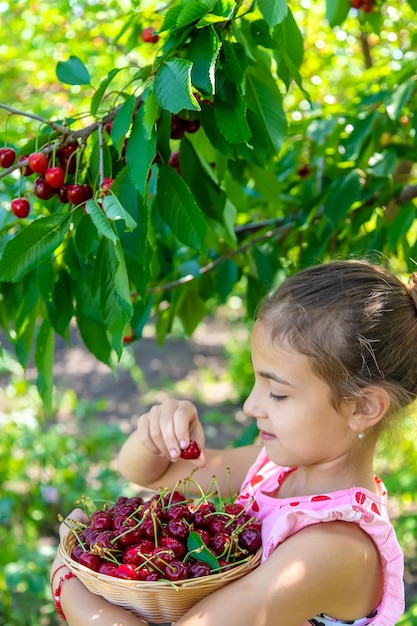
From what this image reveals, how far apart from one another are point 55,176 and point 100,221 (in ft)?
1.08

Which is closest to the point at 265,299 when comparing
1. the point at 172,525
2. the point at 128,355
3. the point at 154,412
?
the point at 154,412

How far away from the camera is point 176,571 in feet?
4.32

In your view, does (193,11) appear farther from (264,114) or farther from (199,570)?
(199,570)

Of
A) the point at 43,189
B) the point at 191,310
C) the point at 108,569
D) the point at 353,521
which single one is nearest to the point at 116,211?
the point at 43,189

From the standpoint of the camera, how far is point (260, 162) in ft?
5.72

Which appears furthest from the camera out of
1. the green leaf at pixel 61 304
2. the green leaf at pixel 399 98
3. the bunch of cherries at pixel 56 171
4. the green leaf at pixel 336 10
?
the green leaf at pixel 399 98

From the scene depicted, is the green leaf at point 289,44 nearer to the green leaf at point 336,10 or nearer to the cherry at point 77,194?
the green leaf at point 336,10

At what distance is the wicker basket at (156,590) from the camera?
51.4 inches

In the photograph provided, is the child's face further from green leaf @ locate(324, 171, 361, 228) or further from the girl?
green leaf @ locate(324, 171, 361, 228)

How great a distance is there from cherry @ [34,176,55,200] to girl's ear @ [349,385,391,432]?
2.44 feet

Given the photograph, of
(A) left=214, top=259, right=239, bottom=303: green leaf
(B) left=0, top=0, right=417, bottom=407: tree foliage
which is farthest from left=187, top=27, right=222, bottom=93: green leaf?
(A) left=214, top=259, right=239, bottom=303: green leaf

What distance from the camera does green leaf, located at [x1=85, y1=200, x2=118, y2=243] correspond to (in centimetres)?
123

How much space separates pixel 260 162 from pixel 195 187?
0.15 m

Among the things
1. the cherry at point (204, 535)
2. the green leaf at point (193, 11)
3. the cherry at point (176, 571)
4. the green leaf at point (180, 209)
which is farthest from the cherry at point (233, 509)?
the green leaf at point (193, 11)
